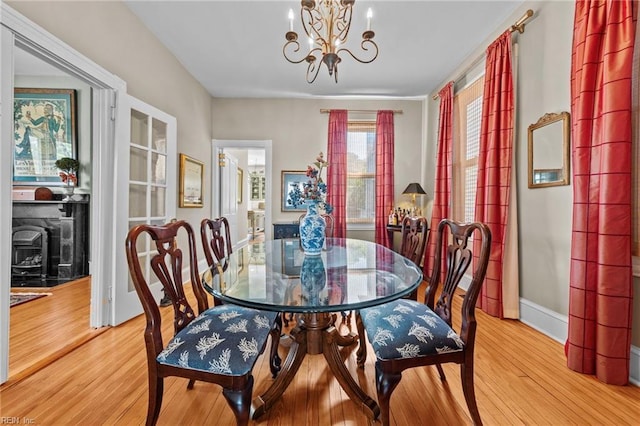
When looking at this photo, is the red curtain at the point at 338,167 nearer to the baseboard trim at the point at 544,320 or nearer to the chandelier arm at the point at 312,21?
the chandelier arm at the point at 312,21

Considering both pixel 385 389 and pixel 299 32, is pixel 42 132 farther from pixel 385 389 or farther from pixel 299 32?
pixel 385 389

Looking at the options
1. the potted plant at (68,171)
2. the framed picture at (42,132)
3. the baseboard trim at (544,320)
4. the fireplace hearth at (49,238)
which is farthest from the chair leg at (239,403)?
the framed picture at (42,132)

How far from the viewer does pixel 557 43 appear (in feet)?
7.16

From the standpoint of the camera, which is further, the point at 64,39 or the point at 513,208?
the point at 513,208

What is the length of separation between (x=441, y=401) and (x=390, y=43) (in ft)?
10.9

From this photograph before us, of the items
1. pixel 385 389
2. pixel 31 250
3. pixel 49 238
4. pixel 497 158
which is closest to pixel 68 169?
pixel 49 238

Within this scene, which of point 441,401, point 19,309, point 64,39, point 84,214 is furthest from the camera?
point 84,214

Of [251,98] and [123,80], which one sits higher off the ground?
[251,98]

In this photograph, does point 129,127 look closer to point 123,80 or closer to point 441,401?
point 123,80

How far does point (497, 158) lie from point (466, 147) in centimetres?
94

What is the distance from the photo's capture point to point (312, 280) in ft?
4.36

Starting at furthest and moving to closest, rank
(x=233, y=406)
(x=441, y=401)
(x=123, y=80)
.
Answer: (x=123, y=80)
(x=441, y=401)
(x=233, y=406)

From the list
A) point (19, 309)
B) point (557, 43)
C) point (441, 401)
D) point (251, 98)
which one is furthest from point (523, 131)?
point (19, 309)

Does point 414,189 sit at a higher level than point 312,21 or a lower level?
lower
